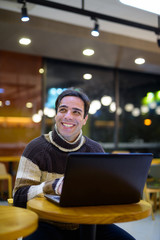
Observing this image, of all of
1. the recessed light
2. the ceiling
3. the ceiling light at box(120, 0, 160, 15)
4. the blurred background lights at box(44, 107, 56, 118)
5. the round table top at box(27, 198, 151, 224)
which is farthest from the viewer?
the blurred background lights at box(44, 107, 56, 118)

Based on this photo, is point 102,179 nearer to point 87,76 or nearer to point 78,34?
point 78,34

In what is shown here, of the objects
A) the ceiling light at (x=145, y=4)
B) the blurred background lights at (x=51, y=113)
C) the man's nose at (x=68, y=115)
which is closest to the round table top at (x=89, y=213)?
the man's nose at (x=68, y=115)

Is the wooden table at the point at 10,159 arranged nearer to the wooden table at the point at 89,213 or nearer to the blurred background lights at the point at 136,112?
the blurred background lights at the point at 136,112

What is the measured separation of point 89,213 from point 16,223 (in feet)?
0.95

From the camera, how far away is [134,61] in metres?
6.09

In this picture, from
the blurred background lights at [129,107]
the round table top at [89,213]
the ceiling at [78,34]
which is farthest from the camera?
the blurred background lights at [129,107]

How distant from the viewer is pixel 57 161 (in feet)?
5.64

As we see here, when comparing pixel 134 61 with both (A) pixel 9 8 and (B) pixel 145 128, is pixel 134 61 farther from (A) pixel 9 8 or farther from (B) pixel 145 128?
(A) pixel 9 8

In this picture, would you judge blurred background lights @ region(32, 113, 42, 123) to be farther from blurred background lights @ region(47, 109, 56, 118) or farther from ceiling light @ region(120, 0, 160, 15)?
ceiling light @ region(120, 0, 160, 15)

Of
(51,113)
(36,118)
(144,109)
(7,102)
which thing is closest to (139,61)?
(144,109)

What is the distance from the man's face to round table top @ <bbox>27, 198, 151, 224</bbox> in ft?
1.89

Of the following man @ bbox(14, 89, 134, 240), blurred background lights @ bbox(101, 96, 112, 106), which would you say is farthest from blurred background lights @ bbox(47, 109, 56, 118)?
man @ bbox(14, 89, 134, 240)

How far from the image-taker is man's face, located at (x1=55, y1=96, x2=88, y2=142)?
1.83 metres

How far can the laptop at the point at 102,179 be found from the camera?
3.82 feet
